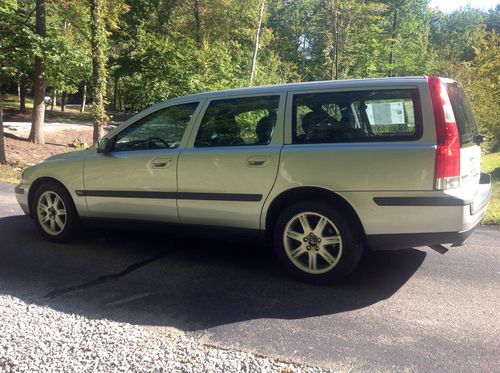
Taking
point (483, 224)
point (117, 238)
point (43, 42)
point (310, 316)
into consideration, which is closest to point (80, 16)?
point (43, 42)

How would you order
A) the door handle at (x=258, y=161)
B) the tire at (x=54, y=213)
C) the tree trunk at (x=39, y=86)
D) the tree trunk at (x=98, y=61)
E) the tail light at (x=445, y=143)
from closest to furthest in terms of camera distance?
the tail light at (x=445, y=143) → the door handle at (x=258, y=161) → the tire at (x=54, y=213) → the tree trunk at (x=98, y=61) → the tree trunk at (x=39, y=86)

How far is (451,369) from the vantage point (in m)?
2.88

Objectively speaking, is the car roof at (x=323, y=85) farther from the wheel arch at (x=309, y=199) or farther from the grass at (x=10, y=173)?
the grass at (x=10, y=173)

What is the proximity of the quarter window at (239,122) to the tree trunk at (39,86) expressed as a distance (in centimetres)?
1320

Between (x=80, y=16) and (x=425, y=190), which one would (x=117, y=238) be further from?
(x=80, y=16)

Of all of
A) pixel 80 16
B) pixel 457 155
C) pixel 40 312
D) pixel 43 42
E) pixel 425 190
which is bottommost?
pixel 40 312

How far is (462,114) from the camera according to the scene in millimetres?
4105

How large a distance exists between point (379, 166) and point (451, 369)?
1.60 metres

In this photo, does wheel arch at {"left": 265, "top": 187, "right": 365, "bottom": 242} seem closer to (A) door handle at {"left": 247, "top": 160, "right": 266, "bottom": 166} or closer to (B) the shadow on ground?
(A) door handle at {"left": 247, "top": 160, "right": 266, "bottom": 166}

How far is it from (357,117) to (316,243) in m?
1.14

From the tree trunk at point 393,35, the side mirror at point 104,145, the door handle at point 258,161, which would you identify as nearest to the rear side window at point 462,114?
the door handle at point 258,161

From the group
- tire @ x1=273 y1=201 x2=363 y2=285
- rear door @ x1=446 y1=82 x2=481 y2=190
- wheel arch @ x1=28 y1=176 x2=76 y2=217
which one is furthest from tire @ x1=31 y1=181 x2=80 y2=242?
rear door @ x1=446 y1=82 x2=481 y2=190

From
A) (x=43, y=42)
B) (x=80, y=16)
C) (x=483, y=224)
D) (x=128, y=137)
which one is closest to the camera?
(x=128, y=137)

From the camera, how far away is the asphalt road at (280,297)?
3.14m
